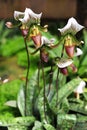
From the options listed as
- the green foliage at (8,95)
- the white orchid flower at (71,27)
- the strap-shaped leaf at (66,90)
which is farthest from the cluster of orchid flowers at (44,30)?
the green foliage at (8,95)

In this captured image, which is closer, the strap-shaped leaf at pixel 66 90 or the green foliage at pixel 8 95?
the strap-shaped leaf at pixel 66 90

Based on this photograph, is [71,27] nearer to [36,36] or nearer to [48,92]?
[36,36]

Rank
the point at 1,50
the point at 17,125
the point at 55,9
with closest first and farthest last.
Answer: the point at 17,125 < the point at 1,50 < the point at 55,9

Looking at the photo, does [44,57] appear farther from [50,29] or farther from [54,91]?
[50,29]

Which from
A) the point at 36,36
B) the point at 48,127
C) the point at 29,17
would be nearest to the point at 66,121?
the point at 48,127

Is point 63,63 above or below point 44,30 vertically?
below

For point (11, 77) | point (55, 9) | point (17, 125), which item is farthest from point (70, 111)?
point (55, 9)

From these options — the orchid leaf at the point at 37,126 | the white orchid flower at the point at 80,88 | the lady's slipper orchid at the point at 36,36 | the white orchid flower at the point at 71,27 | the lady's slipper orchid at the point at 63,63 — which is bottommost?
the orchid leaf at the point at 37,126

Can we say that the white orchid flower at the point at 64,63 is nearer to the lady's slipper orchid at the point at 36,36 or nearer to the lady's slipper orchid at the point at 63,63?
the lady's slipper orchid at the point at 63,63

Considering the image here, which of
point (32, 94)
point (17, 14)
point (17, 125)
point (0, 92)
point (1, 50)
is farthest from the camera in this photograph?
point (1, 50)
